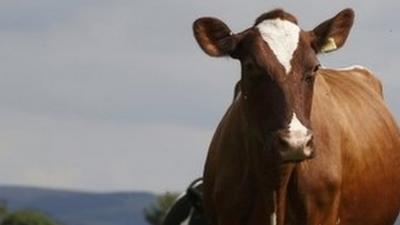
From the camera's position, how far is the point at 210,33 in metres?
16.9

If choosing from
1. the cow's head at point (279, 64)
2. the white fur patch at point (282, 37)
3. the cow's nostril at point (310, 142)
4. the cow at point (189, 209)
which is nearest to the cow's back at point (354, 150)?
the cow's head at point (279, 64)

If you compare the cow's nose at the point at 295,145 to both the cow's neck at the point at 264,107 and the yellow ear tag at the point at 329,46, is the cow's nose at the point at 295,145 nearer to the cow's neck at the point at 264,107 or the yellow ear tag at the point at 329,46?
the cow's neck at the point at 264,107

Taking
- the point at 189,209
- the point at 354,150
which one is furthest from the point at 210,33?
the point at 189,209

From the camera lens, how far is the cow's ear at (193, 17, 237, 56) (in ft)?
55.1

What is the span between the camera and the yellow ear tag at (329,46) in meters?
16.9

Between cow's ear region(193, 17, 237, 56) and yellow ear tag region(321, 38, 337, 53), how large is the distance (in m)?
0.90

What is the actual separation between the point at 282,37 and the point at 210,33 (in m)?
0.91

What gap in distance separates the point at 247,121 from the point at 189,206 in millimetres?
6995

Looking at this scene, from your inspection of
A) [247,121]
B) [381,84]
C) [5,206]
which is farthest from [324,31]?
[5,206]

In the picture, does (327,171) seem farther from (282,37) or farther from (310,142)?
(310,142)

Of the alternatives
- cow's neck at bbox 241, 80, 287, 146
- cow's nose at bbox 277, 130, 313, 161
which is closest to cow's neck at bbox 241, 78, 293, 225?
cow's neck at bbox 241, 80, 287, 146

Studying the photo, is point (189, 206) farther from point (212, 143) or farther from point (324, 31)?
point (324, 31)

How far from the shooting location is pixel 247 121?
54.5 ft

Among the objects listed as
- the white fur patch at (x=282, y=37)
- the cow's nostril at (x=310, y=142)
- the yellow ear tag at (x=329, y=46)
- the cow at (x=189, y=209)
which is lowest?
the cow at (x=189, y=209)
